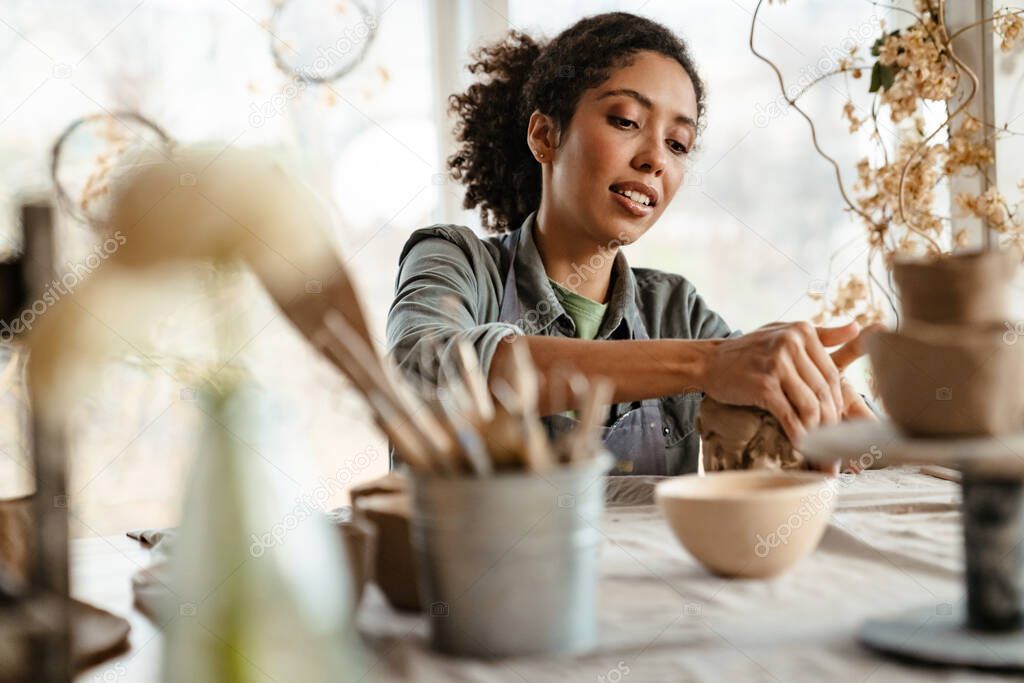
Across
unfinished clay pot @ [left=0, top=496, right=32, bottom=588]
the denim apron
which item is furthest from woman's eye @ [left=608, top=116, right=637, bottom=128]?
unfinished clay pot @ [left=0, top=496, right=32, bottom=588]

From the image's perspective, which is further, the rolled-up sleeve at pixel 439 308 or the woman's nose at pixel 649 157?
the woman's nose at pixel 649 157

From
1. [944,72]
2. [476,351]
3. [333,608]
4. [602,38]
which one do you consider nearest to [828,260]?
[944,72]

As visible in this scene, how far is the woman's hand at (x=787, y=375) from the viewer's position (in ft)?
3.72

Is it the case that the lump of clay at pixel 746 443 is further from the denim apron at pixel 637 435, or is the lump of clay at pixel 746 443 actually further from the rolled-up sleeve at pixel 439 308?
the denim apron at pixel 637 435

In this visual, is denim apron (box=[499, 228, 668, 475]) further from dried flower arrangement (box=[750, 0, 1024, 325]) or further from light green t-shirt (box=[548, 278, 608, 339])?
dried flower arrangement (box=[750, 0, 1024, 325])

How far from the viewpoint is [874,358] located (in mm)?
714

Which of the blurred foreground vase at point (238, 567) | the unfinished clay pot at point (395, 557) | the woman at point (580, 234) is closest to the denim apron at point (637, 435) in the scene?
the woman at point (580, 234)

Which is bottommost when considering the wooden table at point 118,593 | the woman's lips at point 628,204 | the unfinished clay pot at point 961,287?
the wooden table at point 118,593

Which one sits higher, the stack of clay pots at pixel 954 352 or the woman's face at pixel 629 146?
the woman's face at pixel 629 146

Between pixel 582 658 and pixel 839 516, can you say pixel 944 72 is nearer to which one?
pixel 839 516

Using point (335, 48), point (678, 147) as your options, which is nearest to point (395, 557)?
point (678, 147)

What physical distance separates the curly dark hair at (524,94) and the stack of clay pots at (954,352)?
1154 mm

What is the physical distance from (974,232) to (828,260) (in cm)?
55

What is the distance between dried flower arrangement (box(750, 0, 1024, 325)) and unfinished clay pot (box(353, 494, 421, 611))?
64.5 inches
